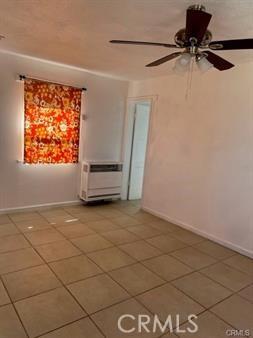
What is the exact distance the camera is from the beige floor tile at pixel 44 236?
3076 millimetres

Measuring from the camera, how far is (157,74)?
4043 millimetres

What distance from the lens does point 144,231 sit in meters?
3.65

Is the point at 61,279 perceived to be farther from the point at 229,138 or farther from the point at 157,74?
the point at 157,74

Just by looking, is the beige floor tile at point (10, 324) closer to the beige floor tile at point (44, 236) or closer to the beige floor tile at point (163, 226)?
the beige floor tile at point (44, 236)

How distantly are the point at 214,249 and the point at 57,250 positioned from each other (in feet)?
6.52

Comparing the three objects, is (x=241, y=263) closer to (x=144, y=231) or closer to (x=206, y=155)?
(x=144, y=231)

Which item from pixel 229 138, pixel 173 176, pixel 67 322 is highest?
pixel 229 138

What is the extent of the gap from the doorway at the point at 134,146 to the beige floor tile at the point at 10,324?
3.45 meters

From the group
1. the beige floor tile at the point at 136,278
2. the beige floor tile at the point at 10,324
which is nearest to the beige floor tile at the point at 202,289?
the beige floor tile at the point at 136,278

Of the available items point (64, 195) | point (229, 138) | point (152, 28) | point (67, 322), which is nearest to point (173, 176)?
point (229, 138)

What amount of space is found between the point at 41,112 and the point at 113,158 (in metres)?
1.64

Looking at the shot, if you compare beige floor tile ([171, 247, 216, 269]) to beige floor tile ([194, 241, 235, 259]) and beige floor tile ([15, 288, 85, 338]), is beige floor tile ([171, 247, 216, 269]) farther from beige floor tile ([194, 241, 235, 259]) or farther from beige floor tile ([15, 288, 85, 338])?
beige floor tile ([15, 288, 85, 338])

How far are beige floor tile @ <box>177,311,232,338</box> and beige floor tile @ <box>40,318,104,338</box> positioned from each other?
62 centimetres

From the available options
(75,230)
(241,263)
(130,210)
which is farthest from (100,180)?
(241,263)
